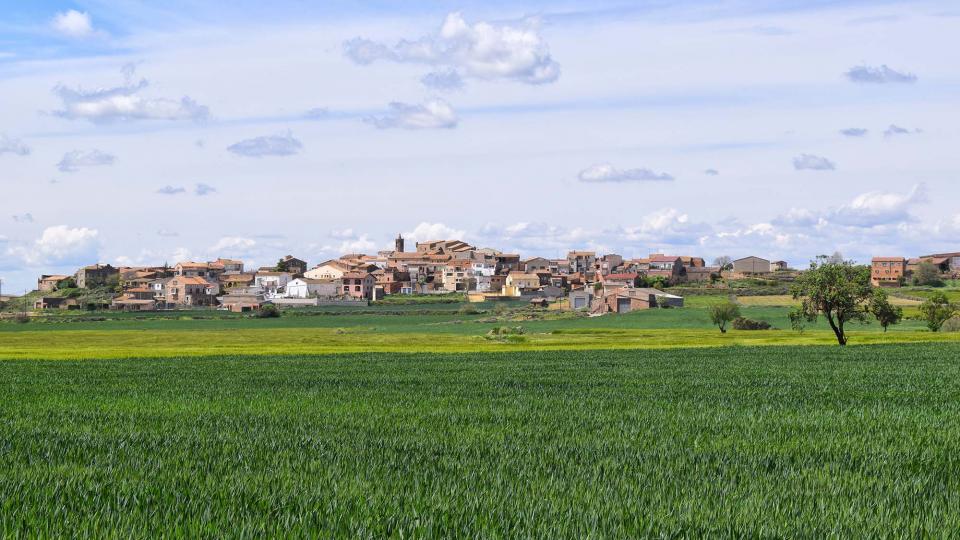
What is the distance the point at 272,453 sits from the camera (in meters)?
17.7

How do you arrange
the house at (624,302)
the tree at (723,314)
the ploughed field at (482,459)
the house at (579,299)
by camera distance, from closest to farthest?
1. the ploughed field at (482,459)
2. the tree at (723,314)
3. the house at (624,302)
4. the house at (579,299)

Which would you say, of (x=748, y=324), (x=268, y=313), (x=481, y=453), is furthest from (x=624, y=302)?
(x=481, y=453)

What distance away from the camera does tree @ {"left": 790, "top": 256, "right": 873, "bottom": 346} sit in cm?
7756

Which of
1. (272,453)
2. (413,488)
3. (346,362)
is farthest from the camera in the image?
(346,362)

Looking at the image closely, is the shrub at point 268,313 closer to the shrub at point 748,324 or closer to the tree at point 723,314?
the tree at point 723,314

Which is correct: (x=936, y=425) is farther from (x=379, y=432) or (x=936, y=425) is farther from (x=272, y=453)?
(x=272, y=453)

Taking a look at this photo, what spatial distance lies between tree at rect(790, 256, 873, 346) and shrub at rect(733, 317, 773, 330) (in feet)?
126

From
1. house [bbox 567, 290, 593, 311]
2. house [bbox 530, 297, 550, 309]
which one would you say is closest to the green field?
house [bbox 530, 297, 550, 309]

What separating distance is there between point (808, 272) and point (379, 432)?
210 feet

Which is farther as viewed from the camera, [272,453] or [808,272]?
[808,272]

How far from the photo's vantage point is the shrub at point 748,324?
118 meters

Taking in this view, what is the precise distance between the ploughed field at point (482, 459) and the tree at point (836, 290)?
4315 cm

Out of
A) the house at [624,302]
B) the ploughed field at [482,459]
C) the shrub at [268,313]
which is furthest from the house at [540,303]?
the ploughed field at [482,459]

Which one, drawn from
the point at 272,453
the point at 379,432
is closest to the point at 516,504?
the point at 272,453
